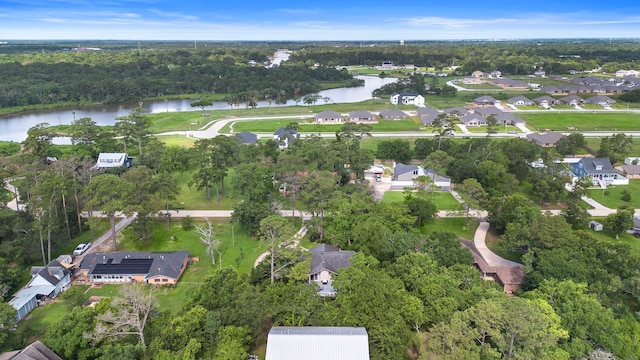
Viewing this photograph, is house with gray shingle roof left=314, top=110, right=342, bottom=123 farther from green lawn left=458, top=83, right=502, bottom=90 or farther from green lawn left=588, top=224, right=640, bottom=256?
green lawn left=458, top=83, right=502, bottom=90

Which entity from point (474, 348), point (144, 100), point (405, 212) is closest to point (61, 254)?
point (405, 212)

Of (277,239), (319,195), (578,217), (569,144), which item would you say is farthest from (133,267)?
(569,144)

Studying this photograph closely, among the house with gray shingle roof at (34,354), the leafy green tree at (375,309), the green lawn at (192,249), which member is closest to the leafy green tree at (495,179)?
the leafy green tree at (375,309)

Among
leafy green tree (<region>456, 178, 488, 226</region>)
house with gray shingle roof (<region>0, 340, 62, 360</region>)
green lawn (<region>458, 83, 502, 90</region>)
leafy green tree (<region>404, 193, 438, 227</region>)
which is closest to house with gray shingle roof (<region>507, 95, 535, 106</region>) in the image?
green lawn (<region>458, 83, 502, 90</region>)

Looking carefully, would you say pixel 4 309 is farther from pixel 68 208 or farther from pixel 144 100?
pixel 144 100

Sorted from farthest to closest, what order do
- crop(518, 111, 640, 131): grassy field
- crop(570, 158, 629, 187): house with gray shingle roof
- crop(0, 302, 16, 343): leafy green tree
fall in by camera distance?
crop(518, 111, 640, 131): grassy field
crop(570, 158, 629, 187): house with gray shingle roof
crop(0, 302, 16, 343): leafy green tree

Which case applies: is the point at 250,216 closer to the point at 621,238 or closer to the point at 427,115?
the point at 621,238
